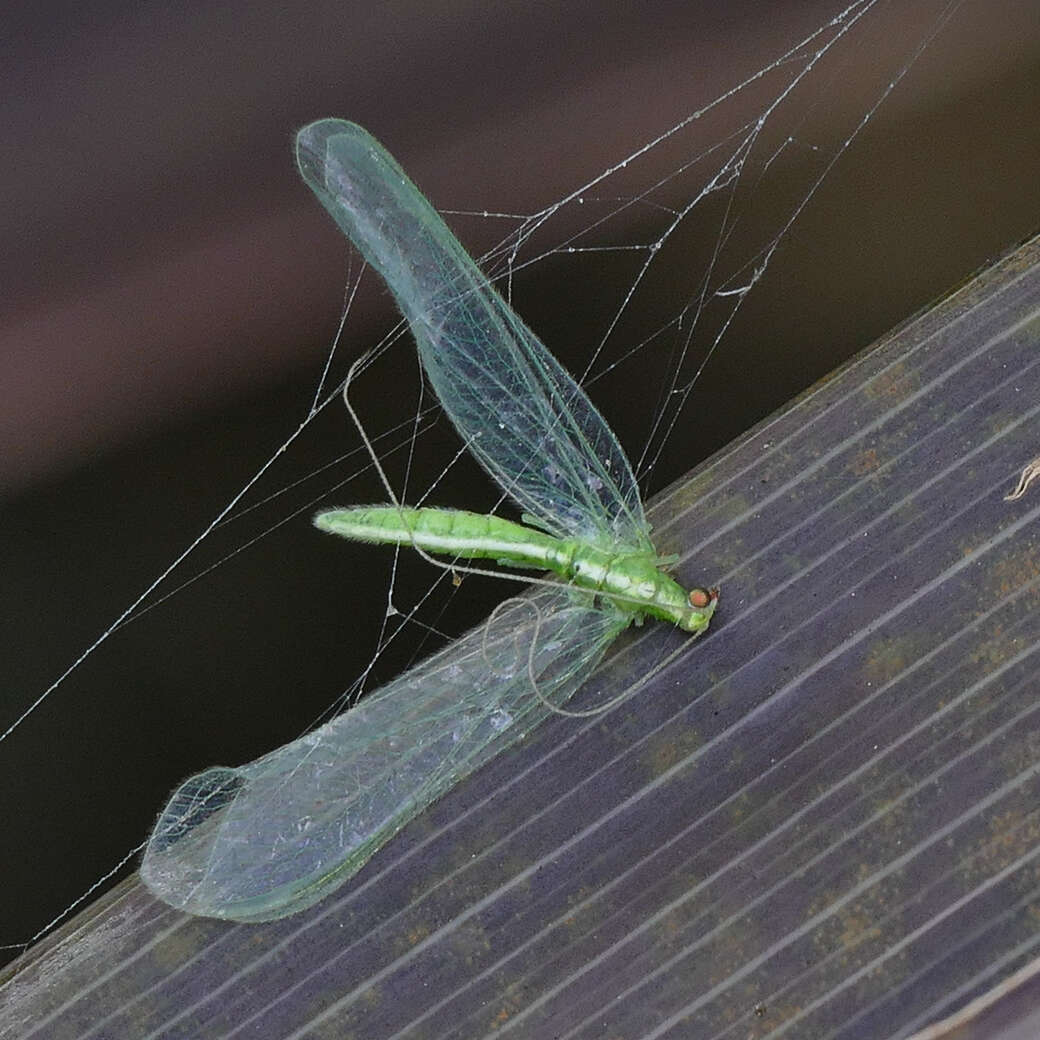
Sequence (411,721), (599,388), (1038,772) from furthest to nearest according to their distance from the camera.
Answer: (599,388), (411,721), (1038,772)

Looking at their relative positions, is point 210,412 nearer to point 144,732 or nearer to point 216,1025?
point 144,732

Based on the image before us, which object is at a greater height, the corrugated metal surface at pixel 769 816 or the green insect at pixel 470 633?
the green insect at pixel 470 633

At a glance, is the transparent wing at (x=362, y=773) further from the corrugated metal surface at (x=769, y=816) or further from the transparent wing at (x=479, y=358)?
the transparent wing at (x=479, y=358)

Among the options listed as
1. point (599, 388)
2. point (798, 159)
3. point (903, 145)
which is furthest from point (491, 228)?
point (903, 145)

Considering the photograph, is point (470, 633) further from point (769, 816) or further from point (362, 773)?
point (769, 816)

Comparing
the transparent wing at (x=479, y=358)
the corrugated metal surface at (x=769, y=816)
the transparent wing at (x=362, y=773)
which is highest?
the transparent wing at (x=479, y=358)

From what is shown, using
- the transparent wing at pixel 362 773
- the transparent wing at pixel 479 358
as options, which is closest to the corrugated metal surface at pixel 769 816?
the transparent wing at pixel 362 773

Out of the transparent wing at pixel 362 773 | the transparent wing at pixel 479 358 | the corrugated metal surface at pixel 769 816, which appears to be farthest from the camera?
the transparent wing at pixel 479 358
